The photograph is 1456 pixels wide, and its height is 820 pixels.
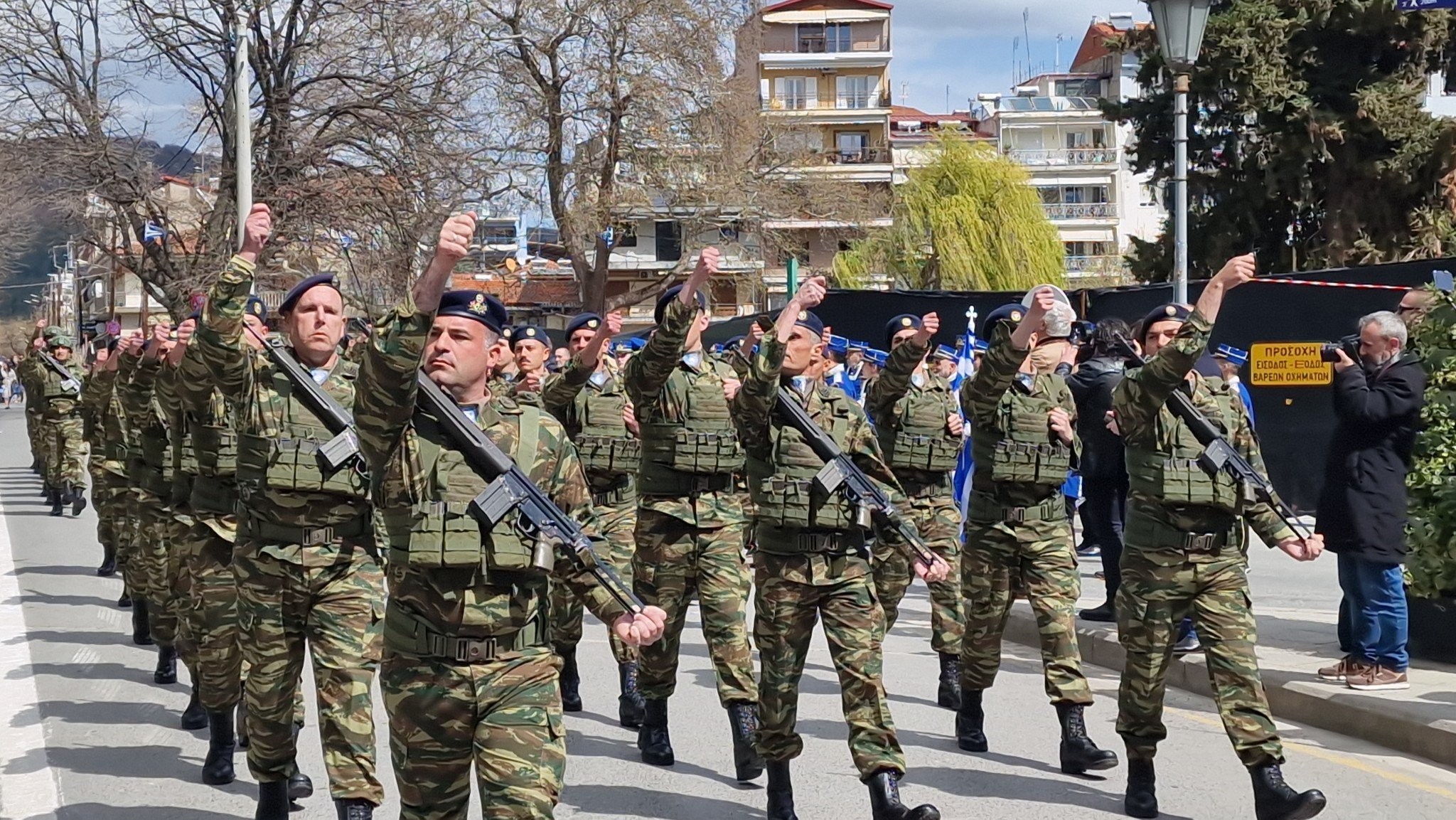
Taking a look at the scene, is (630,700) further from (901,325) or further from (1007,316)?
(1007,316)

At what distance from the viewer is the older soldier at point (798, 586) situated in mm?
5992

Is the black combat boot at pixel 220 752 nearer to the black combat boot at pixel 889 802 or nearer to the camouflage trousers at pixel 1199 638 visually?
the black combat boot at pixel 889 802

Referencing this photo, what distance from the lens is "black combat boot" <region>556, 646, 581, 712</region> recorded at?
28.5 feet

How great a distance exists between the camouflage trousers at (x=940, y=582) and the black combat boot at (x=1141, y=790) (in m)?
1.80

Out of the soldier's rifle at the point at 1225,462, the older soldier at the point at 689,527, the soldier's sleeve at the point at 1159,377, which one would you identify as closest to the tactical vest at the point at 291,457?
the older soldier at the point at 689,527

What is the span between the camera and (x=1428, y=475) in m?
7.52

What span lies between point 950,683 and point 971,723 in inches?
41.7

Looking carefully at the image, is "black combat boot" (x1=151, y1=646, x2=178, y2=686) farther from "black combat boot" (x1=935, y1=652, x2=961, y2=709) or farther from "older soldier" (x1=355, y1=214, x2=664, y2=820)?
"older soldier" (x1=355, y1=214, x2=664, y2=820)

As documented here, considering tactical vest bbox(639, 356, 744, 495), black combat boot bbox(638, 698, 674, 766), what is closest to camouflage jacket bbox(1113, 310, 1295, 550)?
tactical vest bbox(639, 356, 744, 495)

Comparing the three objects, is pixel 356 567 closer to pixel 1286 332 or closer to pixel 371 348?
pixel 371 348

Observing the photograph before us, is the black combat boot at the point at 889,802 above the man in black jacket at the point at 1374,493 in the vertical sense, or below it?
below

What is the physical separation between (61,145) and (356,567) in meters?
19.6

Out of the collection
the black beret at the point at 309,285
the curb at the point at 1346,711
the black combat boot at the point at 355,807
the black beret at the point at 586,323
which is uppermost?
the black beret at the point at 309,285

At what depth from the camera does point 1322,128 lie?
27.5 metres
